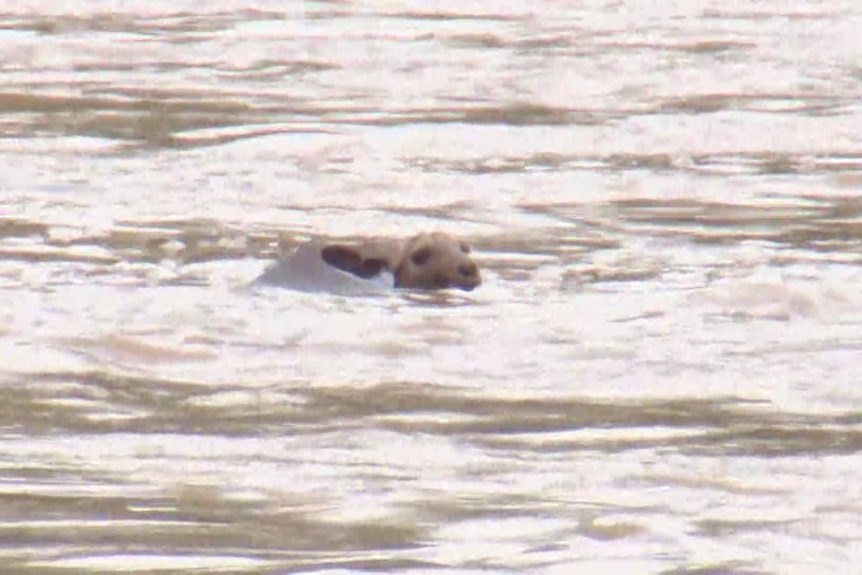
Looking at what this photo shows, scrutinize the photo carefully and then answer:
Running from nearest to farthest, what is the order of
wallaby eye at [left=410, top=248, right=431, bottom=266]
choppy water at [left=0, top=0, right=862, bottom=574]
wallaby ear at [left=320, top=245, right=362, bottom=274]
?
choppy water at [left=0, top=0, right=862, bottom=574]
wallaby ear at [left=320, top=245, right=362, bottom=274]
wallaby eye at [left=410, top=248, right=431, bottom=266]

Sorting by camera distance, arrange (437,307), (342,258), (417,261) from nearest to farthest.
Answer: (437,307) → (342,258) → (417,261)

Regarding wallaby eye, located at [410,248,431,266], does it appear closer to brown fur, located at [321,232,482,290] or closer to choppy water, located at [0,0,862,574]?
brown fur, located at [321,232,482,290]

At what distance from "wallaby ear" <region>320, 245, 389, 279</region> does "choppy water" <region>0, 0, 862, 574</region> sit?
144mm

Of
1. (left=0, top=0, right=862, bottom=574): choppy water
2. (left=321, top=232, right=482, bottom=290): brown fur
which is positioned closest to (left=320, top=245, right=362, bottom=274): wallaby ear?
(left=321, top=232, right=482, bottom=290): brown fur

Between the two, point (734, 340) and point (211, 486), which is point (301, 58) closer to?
point (734, 340)

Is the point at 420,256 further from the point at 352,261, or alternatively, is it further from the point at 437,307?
the point at 437,307

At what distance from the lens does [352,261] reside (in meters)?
9.42

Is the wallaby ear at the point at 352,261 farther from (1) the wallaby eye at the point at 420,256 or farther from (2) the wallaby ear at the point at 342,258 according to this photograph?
(1) the wallaby eye at the point at 420,256

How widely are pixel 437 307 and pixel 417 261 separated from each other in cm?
39

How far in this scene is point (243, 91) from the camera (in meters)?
14.4

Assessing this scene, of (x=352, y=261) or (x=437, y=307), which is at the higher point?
(x=352, y=261)

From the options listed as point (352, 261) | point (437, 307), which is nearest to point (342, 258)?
point (352, 261)

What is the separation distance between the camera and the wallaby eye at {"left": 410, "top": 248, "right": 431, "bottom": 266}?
9.45 metres

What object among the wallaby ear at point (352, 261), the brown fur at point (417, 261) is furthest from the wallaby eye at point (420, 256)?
the wallaby ear at point (352, 261)
